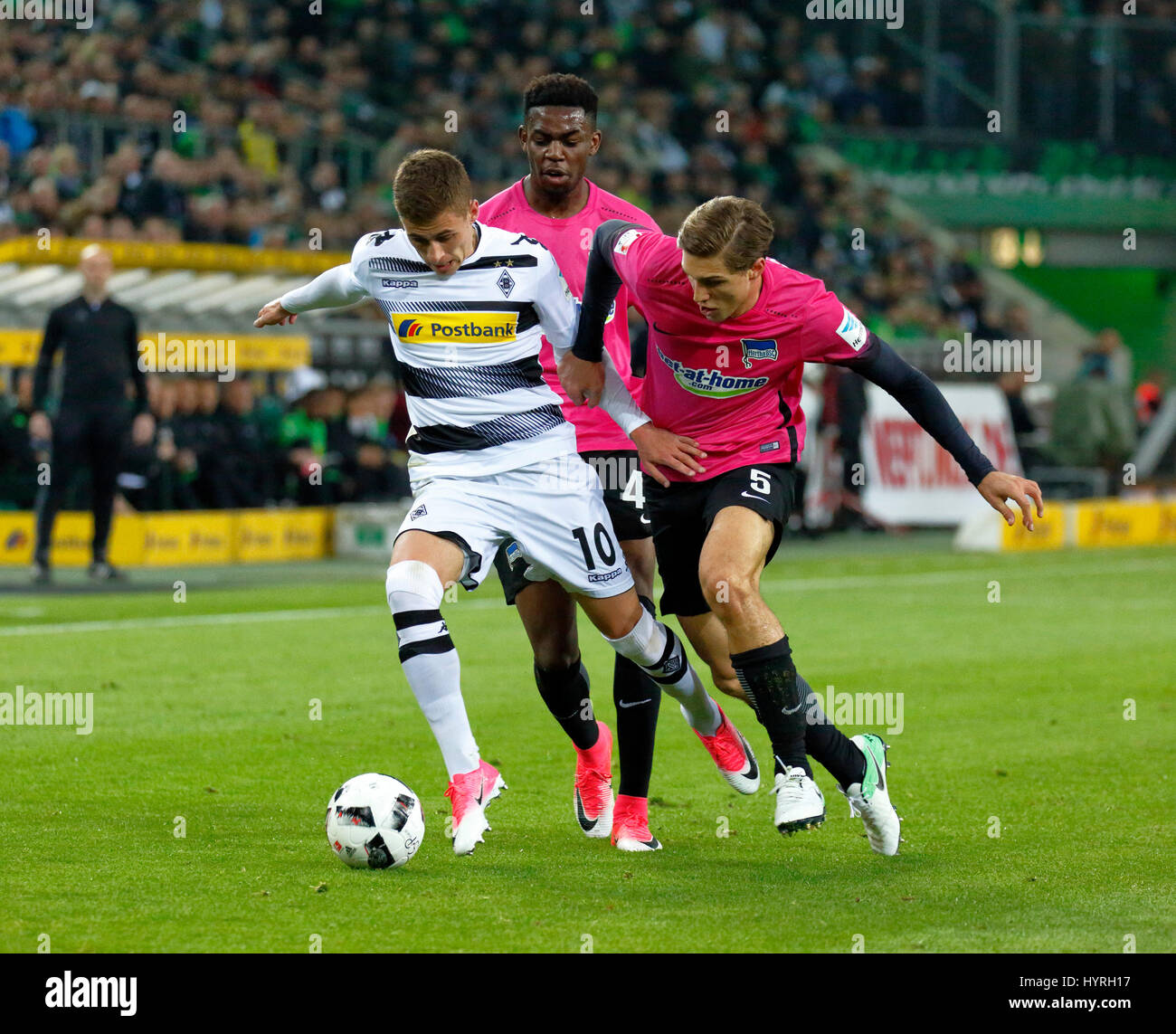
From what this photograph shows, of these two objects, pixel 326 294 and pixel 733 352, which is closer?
pixel 733 352

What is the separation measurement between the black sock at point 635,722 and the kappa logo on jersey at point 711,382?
2.63 feet

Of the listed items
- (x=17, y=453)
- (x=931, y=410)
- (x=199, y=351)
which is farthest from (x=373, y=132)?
(x=931, y=410)

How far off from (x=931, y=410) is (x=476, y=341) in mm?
1439

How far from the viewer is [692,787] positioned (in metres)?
7.14

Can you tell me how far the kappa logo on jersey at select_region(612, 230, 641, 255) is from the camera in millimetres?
6035

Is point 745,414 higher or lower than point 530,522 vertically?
higher

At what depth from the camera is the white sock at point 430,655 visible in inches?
A: 221

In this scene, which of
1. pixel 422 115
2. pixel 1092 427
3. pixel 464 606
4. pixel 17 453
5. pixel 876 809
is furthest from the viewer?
pixel 422 115

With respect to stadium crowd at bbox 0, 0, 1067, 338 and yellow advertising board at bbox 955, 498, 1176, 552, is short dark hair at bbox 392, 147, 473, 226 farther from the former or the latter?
yellow advertising board at bbox 955, 498, 1176, 552

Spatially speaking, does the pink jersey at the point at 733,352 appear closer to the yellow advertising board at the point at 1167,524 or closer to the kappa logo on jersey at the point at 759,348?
the kappa logo on jersey at the point at 759,348

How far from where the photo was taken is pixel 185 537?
1694cm

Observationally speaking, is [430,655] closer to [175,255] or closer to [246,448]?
[246,448]

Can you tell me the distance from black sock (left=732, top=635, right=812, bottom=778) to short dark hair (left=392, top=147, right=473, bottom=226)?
1.64m

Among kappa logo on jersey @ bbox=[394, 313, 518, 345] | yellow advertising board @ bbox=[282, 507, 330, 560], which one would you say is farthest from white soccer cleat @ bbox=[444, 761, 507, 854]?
yellow advertising board @ bbox=[282, 507, 330, 560]
